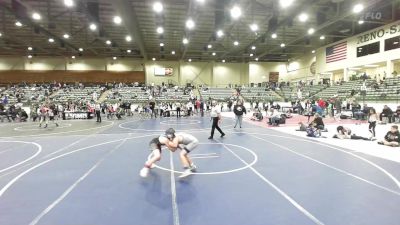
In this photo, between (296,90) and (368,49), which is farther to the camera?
(296,90)

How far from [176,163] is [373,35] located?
1242 inches

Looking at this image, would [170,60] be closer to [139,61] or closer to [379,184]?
[139,61]

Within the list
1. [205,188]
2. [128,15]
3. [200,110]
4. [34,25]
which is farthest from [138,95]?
Result: [205,188]

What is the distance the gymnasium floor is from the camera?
425 cm

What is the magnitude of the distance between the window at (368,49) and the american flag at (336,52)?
95.5 inches

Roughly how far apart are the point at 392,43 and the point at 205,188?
30.7 meters

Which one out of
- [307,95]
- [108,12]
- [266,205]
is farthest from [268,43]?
[266,205]

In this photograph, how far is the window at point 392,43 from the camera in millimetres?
27497

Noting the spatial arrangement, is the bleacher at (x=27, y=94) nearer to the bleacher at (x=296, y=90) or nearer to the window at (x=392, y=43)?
the bleacher at (x=296, y=90)

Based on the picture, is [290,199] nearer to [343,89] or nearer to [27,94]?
[343,89]

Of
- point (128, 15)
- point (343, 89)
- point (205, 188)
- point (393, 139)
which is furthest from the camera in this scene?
point (343, 89)

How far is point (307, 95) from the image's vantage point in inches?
1373

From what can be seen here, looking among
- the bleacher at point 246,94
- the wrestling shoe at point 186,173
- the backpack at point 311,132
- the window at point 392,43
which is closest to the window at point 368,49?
the window at point 392,43

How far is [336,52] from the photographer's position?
119ft
